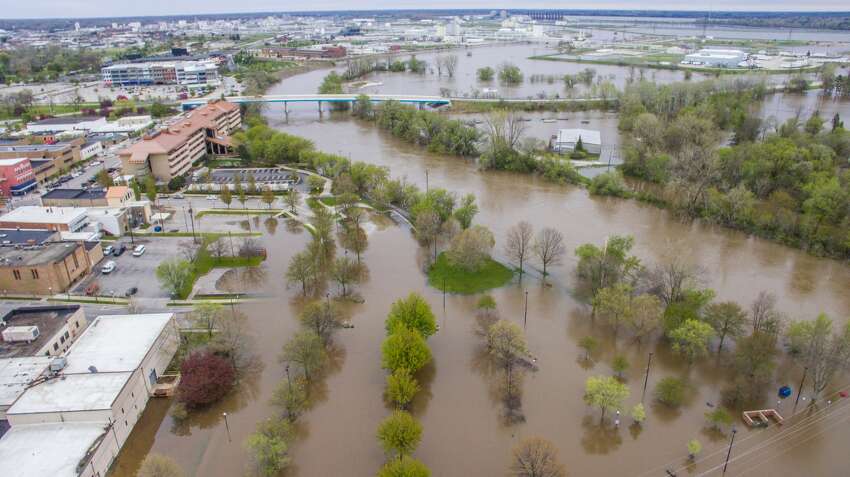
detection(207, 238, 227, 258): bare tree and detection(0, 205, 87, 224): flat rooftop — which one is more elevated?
detection(0, 205, 87, 224): flat rooftop

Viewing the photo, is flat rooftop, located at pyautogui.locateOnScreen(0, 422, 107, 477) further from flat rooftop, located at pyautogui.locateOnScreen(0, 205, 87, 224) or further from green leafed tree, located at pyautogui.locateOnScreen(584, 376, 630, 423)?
flat rooftop, located at pyautogui.locateOnScreen(0, 205, 87, 224)

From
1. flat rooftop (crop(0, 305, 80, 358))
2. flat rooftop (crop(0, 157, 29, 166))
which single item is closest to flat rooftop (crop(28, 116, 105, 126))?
flat rooftop (crop(0, 157, 29, 166))

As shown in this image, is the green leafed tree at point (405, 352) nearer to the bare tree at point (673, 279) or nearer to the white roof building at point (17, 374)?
the bare tree at point (673, 279)

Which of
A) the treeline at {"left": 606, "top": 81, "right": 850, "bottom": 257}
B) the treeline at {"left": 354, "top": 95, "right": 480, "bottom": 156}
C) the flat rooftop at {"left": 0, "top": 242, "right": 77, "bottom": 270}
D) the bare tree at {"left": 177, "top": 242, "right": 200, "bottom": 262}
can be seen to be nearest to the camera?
the flat rooftop at {"left": 0, "top": 242, "right": 77, "bottom": 270}

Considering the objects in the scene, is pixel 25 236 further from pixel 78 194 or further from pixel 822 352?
pixel 822 352

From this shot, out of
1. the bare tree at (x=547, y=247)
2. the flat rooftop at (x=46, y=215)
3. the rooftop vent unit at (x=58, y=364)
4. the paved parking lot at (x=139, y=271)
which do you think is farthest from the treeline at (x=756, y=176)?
the flat rooftop at (x=46, y=215)

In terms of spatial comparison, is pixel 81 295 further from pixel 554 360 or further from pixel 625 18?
pixel 625 18

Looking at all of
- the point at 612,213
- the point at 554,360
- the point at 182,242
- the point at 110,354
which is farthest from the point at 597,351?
the point at 182,242
